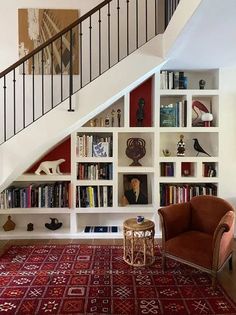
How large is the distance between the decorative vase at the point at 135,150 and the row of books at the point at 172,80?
34.6 inches

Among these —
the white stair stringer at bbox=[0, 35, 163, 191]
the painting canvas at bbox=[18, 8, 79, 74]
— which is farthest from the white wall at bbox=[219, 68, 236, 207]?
the painting canvas at bbox=[18, 8, 79, 74]

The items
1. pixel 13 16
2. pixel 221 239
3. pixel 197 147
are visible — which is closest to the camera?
pixel 221 239

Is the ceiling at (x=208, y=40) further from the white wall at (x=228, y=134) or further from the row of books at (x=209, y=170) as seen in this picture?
the row of books at (x=209, y=170)

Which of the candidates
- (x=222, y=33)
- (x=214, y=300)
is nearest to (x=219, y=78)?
(x=222, y=33)

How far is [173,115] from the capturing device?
4.16 m

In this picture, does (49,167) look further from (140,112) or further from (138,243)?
(138,243)

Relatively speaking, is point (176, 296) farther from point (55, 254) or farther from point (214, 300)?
point (55, 254)

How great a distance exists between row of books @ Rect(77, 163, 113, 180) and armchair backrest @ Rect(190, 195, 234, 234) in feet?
4.33

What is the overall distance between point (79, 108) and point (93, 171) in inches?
45.7

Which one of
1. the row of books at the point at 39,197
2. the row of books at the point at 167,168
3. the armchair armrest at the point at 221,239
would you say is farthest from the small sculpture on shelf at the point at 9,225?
the armchair armrest at the point at 221,239

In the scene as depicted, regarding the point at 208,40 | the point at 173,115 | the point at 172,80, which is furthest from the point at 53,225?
the point at 208,40

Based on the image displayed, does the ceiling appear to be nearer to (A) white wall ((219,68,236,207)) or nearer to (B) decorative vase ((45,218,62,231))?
(A) white wall ((219,68,236,207))

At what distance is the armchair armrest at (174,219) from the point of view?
10.1 feet

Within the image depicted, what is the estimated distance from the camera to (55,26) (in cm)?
444
